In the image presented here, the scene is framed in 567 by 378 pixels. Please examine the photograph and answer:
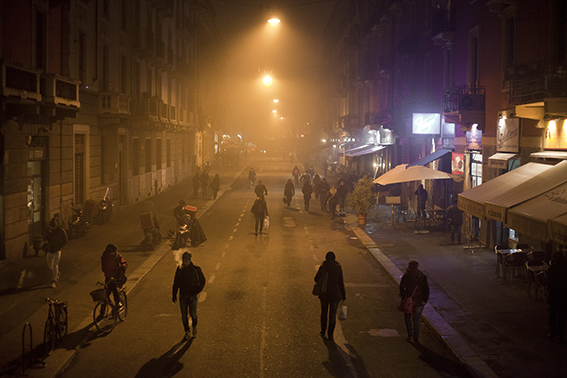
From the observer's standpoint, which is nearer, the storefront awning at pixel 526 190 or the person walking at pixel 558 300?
the person walking at pixel 558 300

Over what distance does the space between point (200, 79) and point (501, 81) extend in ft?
136

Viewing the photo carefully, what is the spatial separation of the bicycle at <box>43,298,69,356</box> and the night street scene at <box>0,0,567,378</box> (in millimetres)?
36

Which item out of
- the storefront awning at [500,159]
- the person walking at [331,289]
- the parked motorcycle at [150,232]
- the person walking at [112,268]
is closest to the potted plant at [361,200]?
the storefront awning at [500,159]

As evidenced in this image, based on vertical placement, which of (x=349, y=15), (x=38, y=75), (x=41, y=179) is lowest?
(x=41, y=179)

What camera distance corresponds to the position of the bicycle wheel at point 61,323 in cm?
873

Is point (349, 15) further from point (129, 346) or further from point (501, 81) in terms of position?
point (129, 346)

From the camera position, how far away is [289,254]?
54.9ft

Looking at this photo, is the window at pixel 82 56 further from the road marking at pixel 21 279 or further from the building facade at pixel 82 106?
the road marking at pixel 21 279

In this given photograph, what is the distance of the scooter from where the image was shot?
18375 millimetres

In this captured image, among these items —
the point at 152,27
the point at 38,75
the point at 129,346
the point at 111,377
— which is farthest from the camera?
the point at 152,27

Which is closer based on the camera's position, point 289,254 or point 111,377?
point 111,377

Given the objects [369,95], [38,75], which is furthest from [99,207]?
[369,95]

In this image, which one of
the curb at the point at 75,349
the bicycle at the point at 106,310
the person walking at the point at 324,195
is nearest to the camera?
the curb at the point at 75,349

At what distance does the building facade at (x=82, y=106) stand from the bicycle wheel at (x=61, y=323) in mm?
6326
